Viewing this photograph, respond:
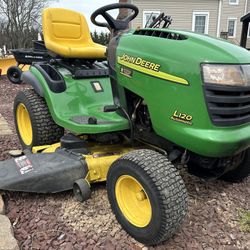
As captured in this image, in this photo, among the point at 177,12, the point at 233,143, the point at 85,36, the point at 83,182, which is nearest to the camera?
the point at 233,143

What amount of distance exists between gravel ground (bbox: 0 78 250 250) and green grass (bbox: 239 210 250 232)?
A: 2 cm

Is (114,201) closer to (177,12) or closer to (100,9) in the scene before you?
(100,9)

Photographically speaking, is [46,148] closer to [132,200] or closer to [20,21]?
[132,200]

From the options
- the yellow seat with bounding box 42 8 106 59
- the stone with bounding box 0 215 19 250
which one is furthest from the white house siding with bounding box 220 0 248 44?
the stone with bounding box 0 215 19 250

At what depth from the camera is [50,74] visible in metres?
3.21

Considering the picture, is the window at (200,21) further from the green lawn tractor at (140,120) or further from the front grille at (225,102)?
the front grille at (225,102)

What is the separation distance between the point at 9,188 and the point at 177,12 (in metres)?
17.5

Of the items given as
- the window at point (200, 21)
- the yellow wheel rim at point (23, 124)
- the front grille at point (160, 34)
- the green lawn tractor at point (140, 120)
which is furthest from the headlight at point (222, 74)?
the window at point (200, 21)

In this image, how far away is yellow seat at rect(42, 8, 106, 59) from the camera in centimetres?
323

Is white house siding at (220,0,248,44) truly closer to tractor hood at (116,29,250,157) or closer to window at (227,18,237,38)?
window at (227,18,237,38)

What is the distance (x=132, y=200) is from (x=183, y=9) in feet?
58.1

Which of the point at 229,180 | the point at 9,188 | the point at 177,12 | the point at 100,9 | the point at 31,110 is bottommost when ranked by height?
the point at 177,12

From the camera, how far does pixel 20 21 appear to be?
69.7 ft

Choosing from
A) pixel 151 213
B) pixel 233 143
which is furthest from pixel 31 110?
pixel 233 143
